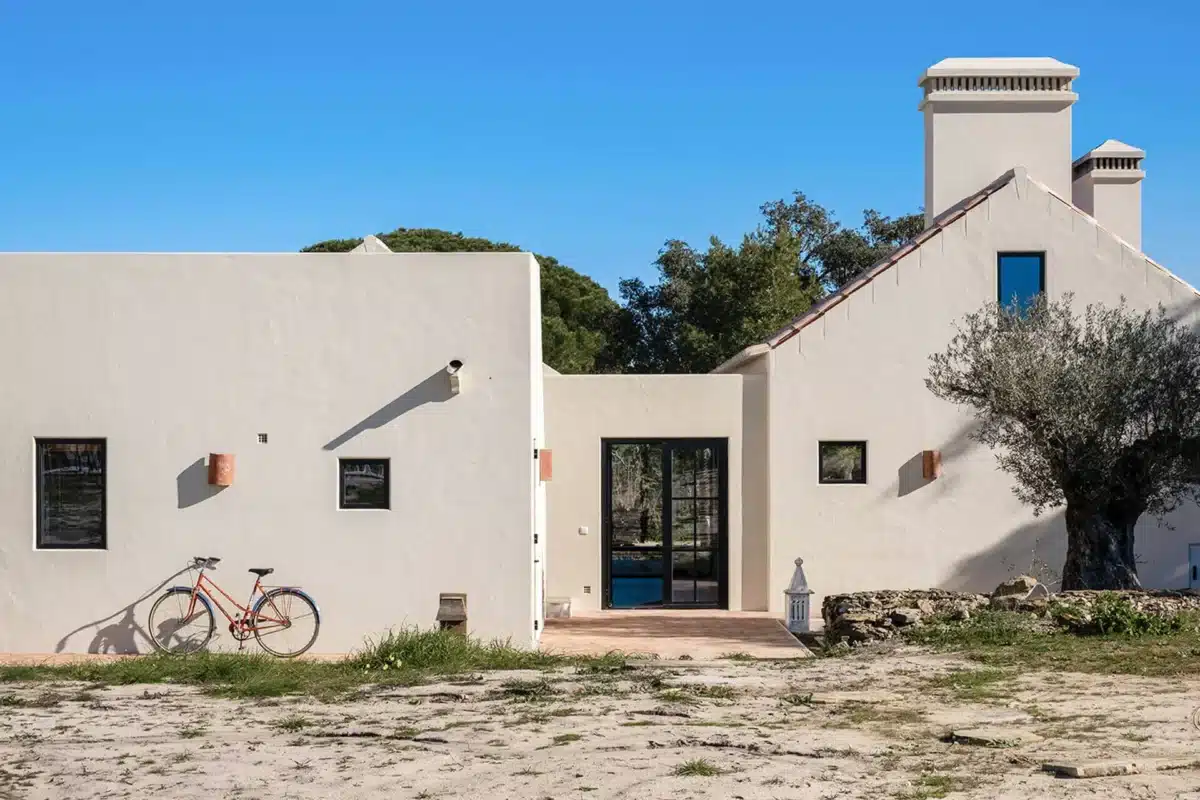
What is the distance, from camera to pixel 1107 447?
14.8 m

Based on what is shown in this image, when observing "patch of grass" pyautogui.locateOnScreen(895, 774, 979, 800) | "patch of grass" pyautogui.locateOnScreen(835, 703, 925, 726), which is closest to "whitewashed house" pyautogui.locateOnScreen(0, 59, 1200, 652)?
"patch of grass" pyautogui.locateOnScreen(835, 703, 925, 726)

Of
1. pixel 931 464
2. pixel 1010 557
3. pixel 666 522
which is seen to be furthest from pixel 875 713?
pixel 1010 557

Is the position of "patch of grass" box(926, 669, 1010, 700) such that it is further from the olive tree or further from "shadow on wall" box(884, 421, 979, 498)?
"shadow on wall" box(884, 421, 979, 498)

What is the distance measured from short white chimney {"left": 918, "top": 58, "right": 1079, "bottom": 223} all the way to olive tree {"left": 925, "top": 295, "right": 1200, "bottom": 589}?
19.0 ft

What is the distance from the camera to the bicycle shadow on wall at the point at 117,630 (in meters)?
13.9

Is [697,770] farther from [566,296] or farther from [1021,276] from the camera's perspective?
[566,296]

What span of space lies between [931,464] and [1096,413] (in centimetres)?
389

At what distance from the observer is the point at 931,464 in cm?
1828

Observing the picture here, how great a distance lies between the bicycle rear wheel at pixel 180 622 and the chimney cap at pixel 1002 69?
1348cm

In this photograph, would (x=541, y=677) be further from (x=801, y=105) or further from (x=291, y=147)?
(x=801, y=105)

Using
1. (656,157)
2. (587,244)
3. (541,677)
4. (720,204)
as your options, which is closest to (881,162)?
(656,157)

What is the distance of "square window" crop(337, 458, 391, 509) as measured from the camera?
14.0 meters

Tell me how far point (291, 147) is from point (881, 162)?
14.6 metres

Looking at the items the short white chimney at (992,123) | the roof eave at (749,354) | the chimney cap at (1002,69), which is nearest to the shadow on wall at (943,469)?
the roof eave at (749,354)
